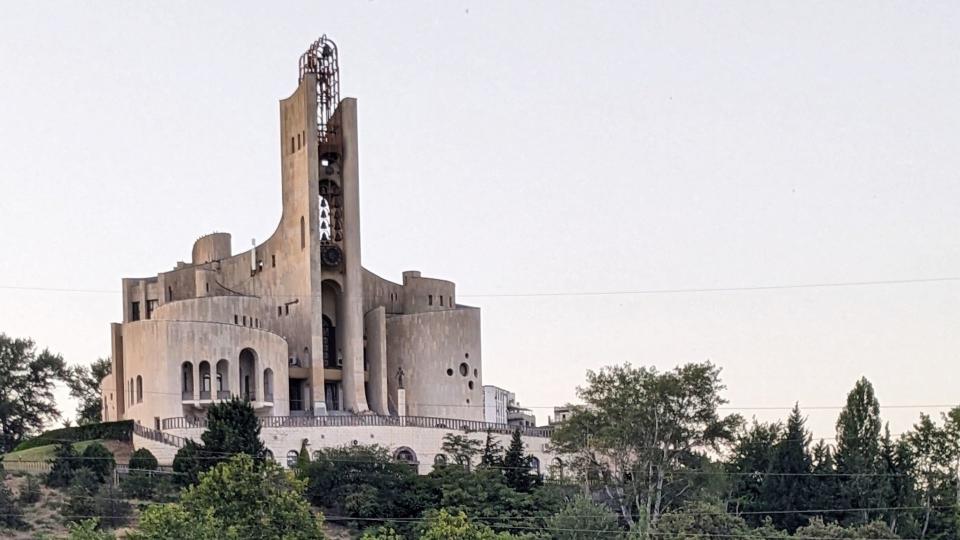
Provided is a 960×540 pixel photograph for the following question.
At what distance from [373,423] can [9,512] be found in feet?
70.8

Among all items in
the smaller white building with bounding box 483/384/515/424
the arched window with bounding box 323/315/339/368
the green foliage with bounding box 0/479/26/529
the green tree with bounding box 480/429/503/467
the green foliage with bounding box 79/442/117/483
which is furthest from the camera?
the smaller white building with bounding box 483/384/515/424

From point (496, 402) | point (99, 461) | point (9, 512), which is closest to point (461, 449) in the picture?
point (99, 461)

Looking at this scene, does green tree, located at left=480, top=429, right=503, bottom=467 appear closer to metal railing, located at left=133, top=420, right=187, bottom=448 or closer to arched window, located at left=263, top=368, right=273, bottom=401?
arched window, located at left=263, top=368, right=273, bottom=401

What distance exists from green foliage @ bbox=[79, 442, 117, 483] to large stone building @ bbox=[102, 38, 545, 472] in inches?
305

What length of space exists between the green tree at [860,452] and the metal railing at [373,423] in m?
14.3

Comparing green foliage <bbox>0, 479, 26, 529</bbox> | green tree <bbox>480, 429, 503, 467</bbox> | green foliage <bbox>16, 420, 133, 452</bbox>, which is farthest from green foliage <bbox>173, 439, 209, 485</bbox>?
green tree <bbox>480, 429, 503, 467</bbox>

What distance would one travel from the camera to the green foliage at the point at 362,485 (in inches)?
3228

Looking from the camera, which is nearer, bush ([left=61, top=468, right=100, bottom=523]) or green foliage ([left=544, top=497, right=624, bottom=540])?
green foliage ([left=544, top=497, right=624, bottom=540])

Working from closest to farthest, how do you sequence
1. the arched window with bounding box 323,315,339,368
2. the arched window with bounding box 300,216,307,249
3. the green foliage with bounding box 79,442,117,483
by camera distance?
the green foliage with bounding box 79,442,117,483, the arched window with bounding box 300,216,307,249, the arched window with bounding box 323,315,339,368

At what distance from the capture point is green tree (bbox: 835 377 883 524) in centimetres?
8438

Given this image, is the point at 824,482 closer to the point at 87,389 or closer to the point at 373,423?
the point at 373,423

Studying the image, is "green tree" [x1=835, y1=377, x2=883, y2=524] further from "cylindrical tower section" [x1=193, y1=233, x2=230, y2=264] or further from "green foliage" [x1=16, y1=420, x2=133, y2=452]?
"cylindrical tower section" [x1=193, y1=233, x2=230, y2=264]

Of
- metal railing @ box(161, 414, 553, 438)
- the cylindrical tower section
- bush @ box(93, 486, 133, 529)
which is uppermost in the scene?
the cylindrical tower section

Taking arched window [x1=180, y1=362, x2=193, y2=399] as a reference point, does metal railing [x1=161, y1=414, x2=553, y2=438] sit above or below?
below
